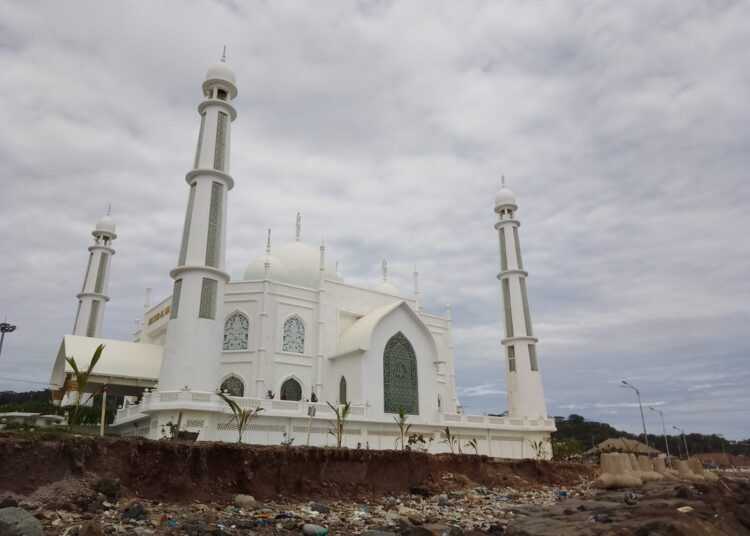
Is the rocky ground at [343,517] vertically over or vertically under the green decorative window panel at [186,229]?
under

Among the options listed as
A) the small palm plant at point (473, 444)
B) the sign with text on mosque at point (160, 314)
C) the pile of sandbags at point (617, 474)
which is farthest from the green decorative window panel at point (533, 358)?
the sign with text on mosque at point (160, 314)

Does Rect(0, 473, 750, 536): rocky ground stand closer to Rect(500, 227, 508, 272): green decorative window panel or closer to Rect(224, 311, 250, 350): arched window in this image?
Rect(224, 311, 250, 350): arched window

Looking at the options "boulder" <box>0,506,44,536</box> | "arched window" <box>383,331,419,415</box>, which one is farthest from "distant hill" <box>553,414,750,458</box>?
"boulder" <box>0,506,44,536</box>

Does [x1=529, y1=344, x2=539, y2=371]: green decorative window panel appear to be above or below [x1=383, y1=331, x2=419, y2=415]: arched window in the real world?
above

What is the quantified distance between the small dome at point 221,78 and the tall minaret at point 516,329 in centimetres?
1975

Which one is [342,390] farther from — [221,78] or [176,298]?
[221,78]

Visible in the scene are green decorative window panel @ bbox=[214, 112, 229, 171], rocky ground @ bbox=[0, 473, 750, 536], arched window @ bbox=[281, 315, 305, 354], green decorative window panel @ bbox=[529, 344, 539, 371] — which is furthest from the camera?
green decorative window panel @ bbox=[529, 344, 539, 371]

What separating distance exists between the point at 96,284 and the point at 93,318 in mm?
2201

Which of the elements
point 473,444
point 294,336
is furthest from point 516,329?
point 294,336

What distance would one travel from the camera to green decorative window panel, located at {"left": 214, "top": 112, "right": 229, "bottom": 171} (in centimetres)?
2631

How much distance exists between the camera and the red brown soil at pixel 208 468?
1030 cm

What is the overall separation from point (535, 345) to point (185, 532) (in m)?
30.0

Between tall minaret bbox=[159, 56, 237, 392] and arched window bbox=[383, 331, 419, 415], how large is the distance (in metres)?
8.83

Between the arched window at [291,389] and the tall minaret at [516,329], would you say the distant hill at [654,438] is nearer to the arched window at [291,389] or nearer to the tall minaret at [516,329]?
the tall minaret at [516,329]
